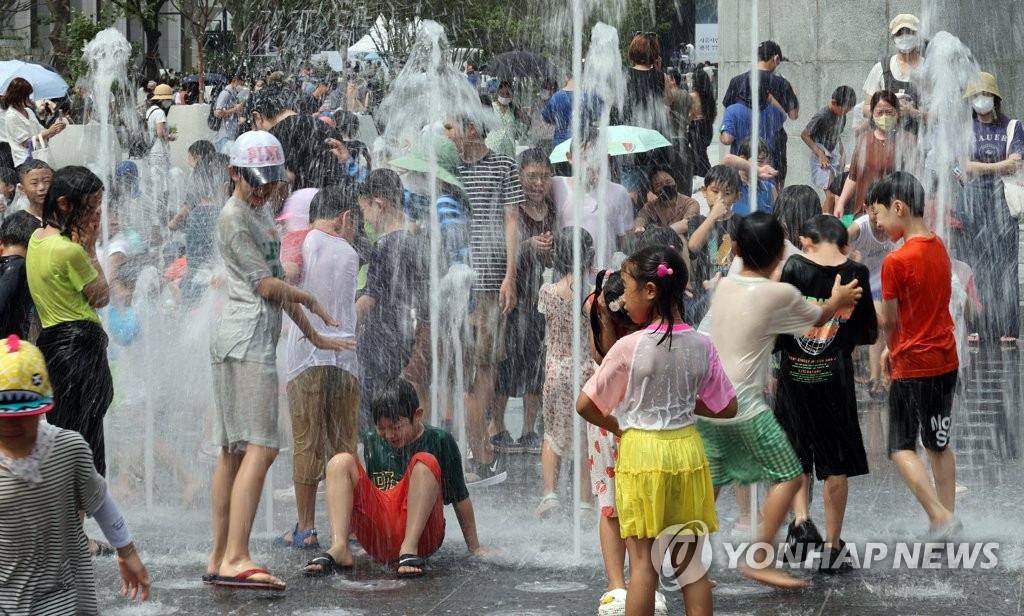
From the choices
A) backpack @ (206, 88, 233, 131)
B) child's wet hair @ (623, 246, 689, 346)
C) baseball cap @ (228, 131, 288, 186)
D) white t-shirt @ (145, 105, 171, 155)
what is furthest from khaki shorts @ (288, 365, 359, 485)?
backpack @ (206, 88, 233, 131)

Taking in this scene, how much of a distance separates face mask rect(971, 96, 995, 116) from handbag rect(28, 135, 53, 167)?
719 centimetres

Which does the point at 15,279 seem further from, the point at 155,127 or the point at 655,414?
the point at 155,127

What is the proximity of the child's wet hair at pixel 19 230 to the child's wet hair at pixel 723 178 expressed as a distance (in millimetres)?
3493

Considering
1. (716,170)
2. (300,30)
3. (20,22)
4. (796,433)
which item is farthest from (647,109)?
(20,22)

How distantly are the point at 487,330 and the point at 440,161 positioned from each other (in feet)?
3.42

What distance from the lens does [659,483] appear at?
A: 15.0 ft

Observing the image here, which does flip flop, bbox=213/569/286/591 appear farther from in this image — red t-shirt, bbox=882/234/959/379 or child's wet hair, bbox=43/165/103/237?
red t-shirt, bbox=882/234/959/379

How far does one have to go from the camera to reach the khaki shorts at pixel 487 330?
8.22 m

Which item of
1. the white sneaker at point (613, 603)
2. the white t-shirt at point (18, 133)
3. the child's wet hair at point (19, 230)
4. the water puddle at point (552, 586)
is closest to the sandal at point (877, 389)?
the water puddle at point (552, 586)

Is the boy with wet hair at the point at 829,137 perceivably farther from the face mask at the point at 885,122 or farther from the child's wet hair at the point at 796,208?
the child's wet hair at the point at 796,208

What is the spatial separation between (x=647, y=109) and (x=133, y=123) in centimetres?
584

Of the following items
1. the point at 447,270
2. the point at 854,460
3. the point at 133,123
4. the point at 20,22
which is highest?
the point at 20,22

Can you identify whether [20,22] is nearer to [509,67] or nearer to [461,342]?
[509,67]

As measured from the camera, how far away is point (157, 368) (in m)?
8.71
